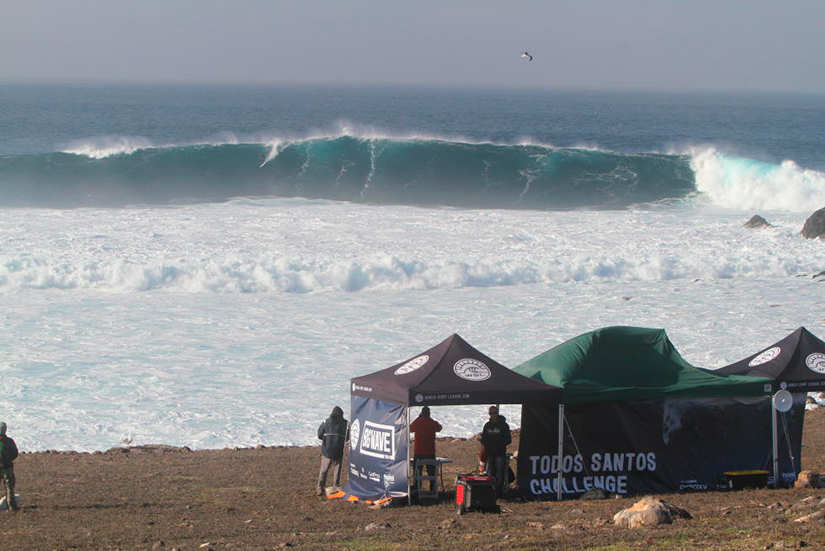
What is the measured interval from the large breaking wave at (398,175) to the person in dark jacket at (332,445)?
27.8m

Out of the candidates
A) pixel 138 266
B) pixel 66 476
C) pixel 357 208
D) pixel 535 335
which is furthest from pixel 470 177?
pixel 66 476

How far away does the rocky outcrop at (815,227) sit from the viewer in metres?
29.1

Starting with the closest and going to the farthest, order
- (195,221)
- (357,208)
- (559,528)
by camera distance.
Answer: (559,528) → (195,221) → (357,208)

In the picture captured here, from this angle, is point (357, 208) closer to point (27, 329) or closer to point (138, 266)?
point (138, 266)

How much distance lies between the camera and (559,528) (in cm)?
759

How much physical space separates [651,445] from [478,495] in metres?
2.05

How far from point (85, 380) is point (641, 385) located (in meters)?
8.88

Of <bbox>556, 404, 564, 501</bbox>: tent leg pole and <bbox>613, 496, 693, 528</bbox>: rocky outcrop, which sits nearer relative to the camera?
<bbox>613, 496, 693, 528</bbox>: rocky outcrop

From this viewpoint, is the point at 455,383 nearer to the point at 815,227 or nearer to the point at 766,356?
the point at 766,356

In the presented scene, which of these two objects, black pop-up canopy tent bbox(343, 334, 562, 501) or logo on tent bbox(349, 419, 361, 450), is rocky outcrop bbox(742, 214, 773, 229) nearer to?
black pop-up canopy tent bbox(343, 334, 562, 501)

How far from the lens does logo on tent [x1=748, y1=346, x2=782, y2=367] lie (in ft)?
33.8

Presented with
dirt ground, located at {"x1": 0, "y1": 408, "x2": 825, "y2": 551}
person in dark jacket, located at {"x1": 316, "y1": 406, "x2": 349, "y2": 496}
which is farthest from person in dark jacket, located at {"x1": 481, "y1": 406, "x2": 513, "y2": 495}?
person in dark jacket, located at {"x1": 316, "y1": 406, "x2": 349, "y2": 496}

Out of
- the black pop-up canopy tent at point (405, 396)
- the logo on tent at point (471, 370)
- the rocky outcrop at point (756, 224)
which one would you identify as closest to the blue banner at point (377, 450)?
the black pop-up canopy tent at point (405, 396)

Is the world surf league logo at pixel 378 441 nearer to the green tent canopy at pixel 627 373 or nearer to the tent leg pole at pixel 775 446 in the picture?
the green tent canopy at pixel 627 373
